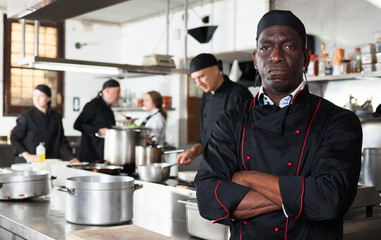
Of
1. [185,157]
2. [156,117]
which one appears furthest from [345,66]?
[156,117]

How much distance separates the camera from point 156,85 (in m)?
8.19

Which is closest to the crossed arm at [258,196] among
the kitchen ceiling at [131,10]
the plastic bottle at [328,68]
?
the plastic bottle at [328,68]

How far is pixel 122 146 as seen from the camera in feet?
11.4

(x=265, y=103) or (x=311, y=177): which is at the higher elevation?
(x=265, y=103)

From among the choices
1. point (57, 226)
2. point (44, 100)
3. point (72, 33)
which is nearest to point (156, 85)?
point (72, 33)

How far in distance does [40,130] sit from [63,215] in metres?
2.87

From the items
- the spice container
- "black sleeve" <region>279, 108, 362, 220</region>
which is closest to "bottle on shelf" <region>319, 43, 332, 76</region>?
the spice container

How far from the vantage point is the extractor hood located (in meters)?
3.10

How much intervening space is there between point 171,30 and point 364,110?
13.2 feet

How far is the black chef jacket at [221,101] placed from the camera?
12.8 ft

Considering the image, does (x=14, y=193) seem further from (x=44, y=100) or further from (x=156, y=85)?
(x=156, y=85)

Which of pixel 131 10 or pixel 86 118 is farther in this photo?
pixel 131 10

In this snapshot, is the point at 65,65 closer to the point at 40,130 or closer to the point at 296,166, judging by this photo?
the point at 40,130

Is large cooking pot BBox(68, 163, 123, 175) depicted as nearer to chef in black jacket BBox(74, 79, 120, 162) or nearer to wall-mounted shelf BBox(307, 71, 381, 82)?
chef in black jacket BBox(74, 79, 120, 162)
